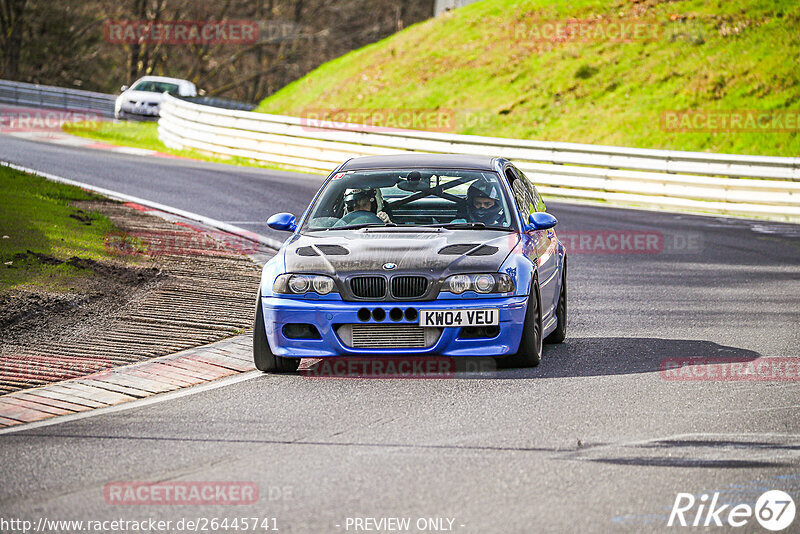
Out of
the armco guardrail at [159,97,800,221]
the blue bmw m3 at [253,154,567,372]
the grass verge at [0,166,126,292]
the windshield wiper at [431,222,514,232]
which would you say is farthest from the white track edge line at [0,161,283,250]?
the armco guardrail at [159,97,800,221]

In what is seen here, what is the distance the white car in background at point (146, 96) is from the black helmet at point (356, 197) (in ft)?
99.4

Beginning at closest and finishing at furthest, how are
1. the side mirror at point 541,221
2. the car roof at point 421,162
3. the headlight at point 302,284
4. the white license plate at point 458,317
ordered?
the white license plate at point 458,317, the headlight at point 302,284, the side mirror at point 541,221, the car roof at point 421,162

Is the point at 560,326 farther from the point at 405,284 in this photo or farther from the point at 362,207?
the point at 405,284

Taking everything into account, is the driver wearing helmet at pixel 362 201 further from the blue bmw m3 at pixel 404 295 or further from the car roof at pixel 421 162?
the blue bmw m3 at pixel 404 295

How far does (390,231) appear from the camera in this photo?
8984 mm

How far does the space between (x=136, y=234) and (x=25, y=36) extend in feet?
141

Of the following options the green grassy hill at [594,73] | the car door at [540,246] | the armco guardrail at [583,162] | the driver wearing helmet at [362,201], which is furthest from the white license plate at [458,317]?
the green grassy hill at [594,73]

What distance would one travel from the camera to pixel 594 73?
34.8 metres

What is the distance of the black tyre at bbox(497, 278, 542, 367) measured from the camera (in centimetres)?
838

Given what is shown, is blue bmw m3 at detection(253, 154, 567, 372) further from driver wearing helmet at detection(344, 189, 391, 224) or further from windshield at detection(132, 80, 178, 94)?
windshield at detection(132, 80, 178, 94)

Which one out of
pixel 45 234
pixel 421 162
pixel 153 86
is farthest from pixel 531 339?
pixel 153 86

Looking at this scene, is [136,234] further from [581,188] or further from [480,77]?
[480,77]

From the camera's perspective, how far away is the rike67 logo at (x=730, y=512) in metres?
5.18

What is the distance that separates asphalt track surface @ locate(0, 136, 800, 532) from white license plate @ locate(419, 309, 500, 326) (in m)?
0.43
